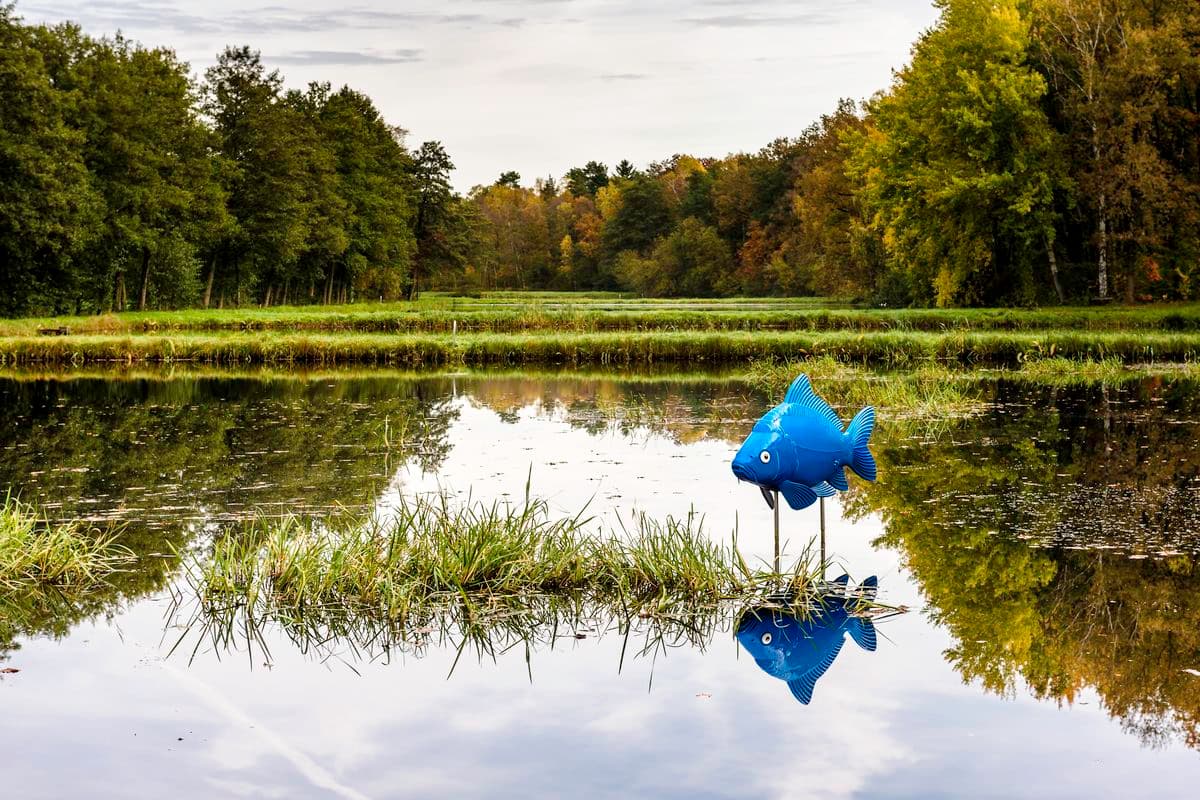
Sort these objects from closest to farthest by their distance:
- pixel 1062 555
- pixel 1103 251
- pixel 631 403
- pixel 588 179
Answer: pixel 1062 555
pixel 631 403
pixel 1103 251
pixel 588 179

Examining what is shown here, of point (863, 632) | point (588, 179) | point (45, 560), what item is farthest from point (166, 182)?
point (588, 179)

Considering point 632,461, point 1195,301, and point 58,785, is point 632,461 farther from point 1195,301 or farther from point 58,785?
point 1195,301

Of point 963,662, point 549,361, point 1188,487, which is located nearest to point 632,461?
point 1188,487

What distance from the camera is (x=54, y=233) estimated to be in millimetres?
40031

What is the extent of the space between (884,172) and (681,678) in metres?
40.6

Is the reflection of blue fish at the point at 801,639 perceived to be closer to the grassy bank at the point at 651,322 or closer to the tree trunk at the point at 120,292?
the grassy bank at the point at 651,322

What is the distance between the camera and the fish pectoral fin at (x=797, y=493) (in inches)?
327

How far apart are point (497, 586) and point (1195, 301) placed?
36423mm

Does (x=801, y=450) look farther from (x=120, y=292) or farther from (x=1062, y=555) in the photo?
(x=120, y=292)

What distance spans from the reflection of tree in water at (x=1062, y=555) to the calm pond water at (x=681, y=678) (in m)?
0.03

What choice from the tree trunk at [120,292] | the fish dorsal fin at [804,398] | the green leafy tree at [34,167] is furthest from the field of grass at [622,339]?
the fish dorsal fin at [804,398]

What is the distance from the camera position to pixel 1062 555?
923 centimetres

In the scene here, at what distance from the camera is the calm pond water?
5.68 meters

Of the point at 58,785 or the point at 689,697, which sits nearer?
the point at 58,785
